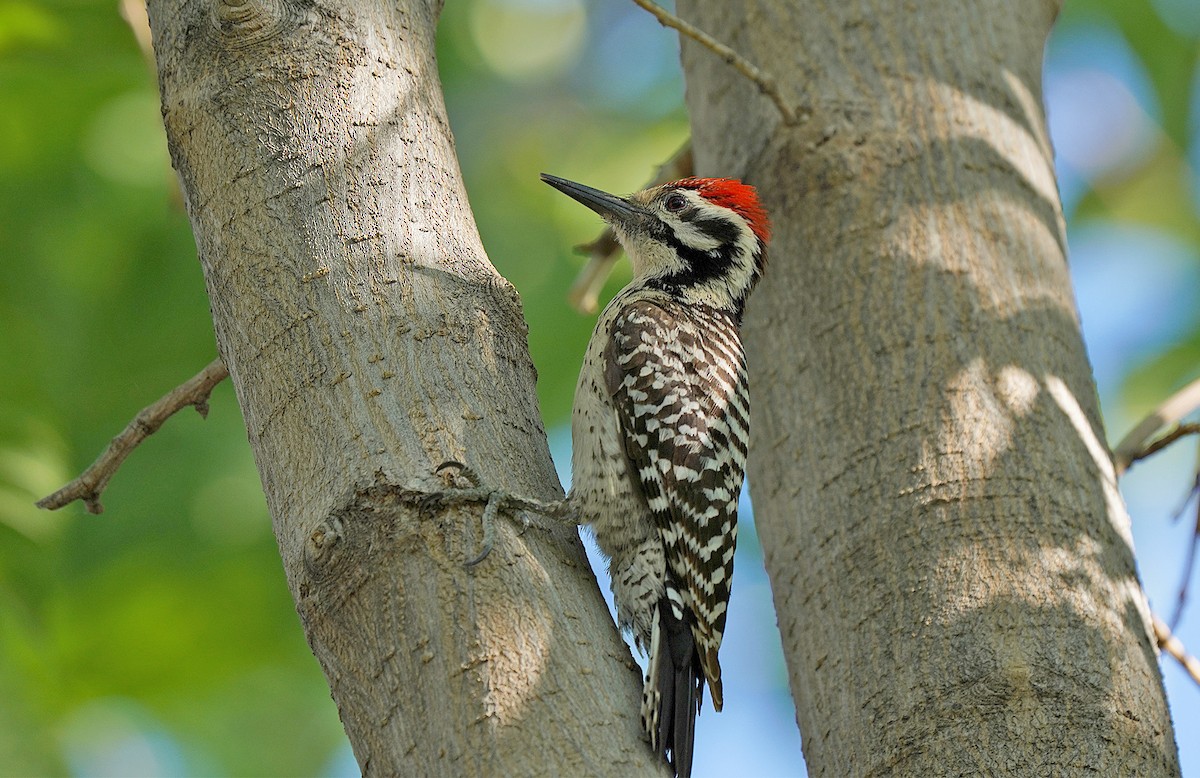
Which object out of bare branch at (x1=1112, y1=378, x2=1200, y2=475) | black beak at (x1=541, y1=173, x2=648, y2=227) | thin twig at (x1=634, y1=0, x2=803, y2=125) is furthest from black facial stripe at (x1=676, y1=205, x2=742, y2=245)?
bare branch at (x1=1112, y1=378, x2=1200, y2=475)

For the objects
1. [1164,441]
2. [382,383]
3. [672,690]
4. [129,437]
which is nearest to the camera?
[382,383]

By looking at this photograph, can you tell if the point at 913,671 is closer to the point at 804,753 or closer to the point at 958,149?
the point at 804,753

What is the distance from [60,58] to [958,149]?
3.22 m

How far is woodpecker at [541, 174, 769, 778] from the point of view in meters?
3.29

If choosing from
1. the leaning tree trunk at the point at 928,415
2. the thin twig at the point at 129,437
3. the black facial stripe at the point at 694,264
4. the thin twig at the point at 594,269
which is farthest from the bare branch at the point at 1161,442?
the thin twig at the point at 129,437

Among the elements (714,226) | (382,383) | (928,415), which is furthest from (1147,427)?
(382,383)

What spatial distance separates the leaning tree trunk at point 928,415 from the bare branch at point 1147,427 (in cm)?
15

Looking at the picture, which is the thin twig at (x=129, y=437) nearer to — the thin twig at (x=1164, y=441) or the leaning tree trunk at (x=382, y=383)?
the leaning tree trunk at (x=382, y=383)

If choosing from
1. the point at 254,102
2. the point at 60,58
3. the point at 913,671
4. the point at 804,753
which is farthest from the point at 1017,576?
the point at 60,58

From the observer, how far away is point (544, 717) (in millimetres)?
2000

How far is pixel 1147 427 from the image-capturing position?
334 cm

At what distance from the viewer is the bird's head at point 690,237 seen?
174 inches

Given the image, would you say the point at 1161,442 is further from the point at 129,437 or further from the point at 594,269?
the point at 129,437

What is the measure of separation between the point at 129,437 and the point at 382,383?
934 millimetres
